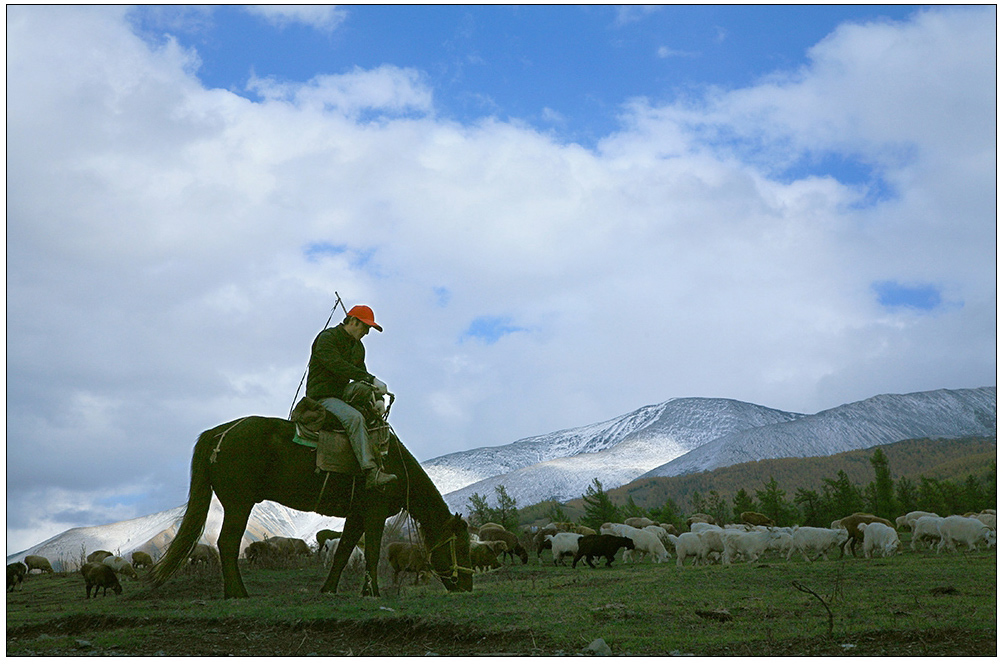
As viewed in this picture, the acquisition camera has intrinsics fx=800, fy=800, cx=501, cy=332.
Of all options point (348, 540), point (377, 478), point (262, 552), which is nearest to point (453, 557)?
point (348, 540)

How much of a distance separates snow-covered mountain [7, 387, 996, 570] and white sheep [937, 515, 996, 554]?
24.9 meters

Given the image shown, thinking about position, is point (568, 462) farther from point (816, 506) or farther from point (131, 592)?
point (131, 592)

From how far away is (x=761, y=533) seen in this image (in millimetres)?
15617

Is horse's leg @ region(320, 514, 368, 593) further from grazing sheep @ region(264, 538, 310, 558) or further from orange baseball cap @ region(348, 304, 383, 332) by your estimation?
grazing sheep @ region(264, 538, 310, 558)

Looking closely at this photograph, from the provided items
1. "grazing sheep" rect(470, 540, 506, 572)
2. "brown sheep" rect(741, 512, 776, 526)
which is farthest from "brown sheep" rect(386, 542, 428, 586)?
"brown sheep" rect(741, 512, 776, 526)

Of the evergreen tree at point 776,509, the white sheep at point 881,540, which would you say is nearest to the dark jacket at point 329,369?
the white sheep at point 881,540

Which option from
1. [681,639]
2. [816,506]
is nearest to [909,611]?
[681,639]

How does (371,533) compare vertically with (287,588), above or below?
above

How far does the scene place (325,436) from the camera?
32.8 feet

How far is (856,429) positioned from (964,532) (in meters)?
32.0

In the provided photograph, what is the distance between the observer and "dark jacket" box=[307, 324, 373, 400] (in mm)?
10125

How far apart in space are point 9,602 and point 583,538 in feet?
33.7

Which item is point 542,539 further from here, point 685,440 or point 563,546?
point 685,440

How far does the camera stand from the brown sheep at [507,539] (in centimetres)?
1858
